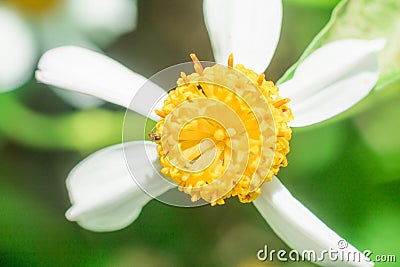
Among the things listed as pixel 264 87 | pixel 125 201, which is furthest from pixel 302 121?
pixel 125 201

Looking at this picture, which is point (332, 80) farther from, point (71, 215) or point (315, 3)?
point (71, 215)

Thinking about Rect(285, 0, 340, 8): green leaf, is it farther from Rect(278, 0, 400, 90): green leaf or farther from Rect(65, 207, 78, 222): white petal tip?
Rect(65, 207, 78, 222): white petal tip

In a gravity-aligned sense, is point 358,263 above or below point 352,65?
below

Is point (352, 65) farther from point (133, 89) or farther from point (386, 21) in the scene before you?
point (133, 89)

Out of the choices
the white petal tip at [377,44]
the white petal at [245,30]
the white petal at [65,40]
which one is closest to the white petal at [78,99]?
the white petal at [65,40]

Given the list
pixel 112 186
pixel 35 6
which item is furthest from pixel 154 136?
pixel 35 6

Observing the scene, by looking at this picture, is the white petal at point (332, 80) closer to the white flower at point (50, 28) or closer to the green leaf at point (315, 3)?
the green leaf at point (315, 3)
